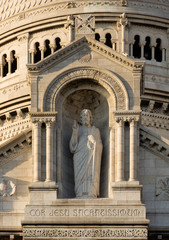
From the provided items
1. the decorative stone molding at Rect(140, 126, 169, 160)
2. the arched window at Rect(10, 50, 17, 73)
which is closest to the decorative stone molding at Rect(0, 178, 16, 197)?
the decorative stone molding at Rect(140, 126, 169, 160)

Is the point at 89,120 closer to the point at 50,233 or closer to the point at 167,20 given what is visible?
the point at 50,233

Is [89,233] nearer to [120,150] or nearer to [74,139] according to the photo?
[120,150]

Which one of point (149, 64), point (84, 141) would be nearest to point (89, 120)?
point (84, 141)

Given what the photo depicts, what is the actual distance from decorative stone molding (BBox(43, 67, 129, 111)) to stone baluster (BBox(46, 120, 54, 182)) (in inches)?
30.2

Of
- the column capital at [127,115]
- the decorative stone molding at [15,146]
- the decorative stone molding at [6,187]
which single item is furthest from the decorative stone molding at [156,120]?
the decorative stone molding at [6,187]

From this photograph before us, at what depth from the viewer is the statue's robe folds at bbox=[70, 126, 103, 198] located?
77.7 m

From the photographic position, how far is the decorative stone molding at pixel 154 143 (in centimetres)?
7881

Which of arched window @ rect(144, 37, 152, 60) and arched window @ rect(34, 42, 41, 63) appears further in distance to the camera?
arched window @ rect(34, 42, 41, 63)

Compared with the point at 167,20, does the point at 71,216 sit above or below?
below

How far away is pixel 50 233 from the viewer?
250 ft

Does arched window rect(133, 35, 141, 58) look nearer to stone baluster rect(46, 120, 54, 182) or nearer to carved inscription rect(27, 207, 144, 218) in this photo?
stone baluster rect(46, 120, 54, 182)

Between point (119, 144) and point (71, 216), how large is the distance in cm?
369

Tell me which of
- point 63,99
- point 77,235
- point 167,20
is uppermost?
point 167,20

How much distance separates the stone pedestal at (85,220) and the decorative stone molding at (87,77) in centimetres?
426
